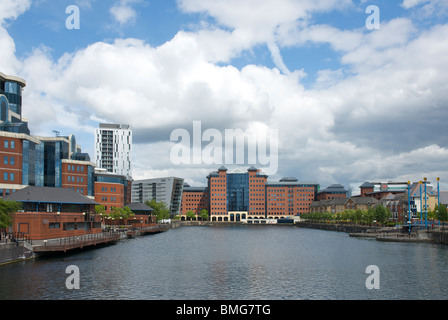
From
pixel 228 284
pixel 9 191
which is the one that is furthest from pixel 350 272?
pixel 9 191

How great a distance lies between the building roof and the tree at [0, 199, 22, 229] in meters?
12.6

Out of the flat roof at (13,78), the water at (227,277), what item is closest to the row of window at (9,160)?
the flat roof at (13,78)

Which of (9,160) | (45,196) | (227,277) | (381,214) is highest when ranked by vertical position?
(9,160)

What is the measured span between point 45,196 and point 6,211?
21.9 metres

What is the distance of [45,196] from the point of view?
9250 cm

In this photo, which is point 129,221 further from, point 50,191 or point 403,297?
point 403,297

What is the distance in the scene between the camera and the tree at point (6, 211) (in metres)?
67.6

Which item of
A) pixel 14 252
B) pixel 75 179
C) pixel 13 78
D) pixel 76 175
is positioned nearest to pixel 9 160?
pixel 75 179

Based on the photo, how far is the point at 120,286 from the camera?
162ft

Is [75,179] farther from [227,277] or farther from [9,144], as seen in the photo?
[227,277]

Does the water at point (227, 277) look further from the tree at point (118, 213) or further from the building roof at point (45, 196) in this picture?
the tree at point (118, 213)

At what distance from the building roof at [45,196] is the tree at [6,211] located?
41.3 feet

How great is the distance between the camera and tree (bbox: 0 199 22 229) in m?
67.6
